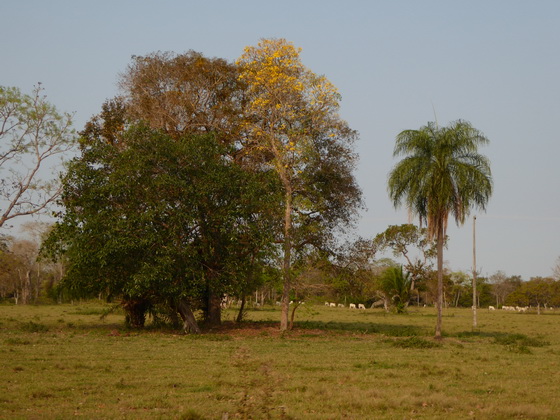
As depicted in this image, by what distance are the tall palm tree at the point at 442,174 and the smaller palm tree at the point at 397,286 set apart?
2992 cm

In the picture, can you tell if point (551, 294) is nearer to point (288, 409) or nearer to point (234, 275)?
point (234, 275)

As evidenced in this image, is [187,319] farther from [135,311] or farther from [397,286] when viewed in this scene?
[397,286]

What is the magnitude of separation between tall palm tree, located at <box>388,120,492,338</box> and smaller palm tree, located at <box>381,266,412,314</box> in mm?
29917

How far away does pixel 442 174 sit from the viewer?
28.7 m

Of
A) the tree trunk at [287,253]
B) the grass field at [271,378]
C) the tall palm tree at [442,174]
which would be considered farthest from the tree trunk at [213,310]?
the tall palm tree at [442,174]

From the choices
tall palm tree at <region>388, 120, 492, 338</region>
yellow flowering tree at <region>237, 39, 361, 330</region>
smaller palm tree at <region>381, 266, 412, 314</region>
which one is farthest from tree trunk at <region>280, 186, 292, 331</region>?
smaller palm tree at <region>381, 266, 412, 314</region>

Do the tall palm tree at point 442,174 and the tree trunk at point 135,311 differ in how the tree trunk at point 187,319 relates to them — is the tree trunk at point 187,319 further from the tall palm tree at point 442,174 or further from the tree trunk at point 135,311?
the tall palm tree at point 442,174

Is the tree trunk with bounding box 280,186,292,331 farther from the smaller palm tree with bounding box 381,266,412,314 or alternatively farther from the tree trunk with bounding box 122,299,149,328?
the smaller palm tree with bounding box 381,266,412,314

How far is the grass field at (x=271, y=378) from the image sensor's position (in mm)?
11750

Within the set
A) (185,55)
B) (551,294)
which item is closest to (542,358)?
(185,55)

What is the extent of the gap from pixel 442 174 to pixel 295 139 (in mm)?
7007

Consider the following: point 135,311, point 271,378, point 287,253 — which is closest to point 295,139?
point 287,253

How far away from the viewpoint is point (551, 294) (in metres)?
77.6

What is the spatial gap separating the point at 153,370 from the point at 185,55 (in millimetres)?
22138
